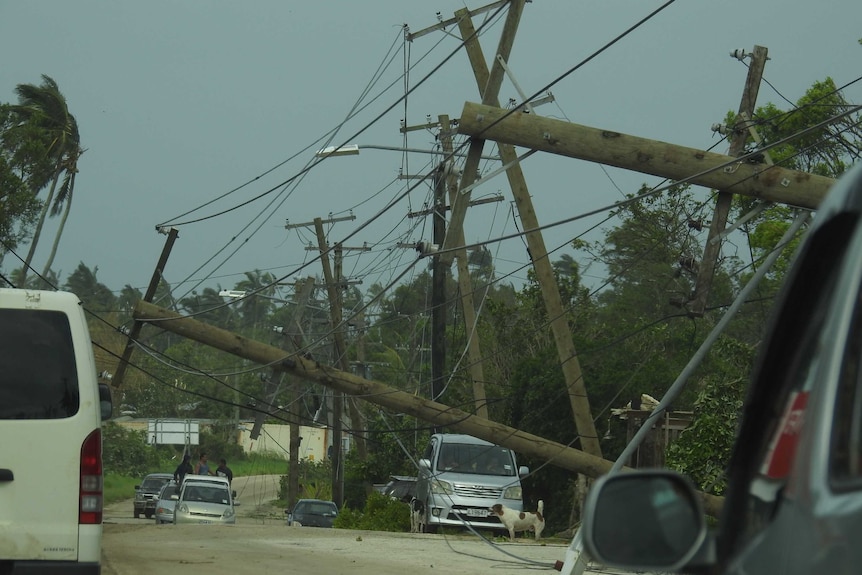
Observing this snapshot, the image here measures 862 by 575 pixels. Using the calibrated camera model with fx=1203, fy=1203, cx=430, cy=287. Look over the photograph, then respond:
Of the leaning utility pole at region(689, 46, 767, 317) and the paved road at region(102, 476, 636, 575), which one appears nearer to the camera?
the leaning utility pole at region(689, 46, 767, 317)

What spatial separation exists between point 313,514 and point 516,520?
11859mm

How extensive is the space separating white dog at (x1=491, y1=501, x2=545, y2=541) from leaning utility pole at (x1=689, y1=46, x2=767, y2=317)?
33.4 feet

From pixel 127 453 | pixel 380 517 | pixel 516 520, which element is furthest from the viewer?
pixel 127 453

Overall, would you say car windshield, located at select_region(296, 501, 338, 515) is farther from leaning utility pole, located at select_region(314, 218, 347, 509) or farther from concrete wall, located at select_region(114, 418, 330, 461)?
concrete wall, located at select_region(114, 418, 330, 461)

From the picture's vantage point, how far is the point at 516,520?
2277 centimetres

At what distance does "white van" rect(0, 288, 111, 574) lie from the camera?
6594 millimetres

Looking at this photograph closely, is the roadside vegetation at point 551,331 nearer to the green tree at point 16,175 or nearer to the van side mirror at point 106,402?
the green tree at point 16,175

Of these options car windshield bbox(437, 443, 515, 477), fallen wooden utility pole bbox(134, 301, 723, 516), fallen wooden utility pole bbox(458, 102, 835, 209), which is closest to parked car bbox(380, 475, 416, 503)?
car windshield bbox(437, 443, 515, 477)

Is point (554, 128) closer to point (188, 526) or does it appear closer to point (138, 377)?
point (188, 526)

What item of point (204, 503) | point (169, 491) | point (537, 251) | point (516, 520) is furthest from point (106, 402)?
point (169, 491)

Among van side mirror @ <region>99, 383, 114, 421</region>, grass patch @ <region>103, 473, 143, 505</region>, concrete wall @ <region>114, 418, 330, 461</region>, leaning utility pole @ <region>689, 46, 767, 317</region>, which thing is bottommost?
grass patch @ <region>103, 473, 143, 505</region>

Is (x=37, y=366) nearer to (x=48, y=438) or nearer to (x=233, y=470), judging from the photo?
(x=48, y=438)

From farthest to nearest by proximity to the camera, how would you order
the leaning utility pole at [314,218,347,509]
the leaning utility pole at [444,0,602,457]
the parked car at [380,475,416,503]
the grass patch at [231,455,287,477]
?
the grass patch at [231,455,287,477], the parked car at [380,475,416,503], the leaning utility pole at [314,218,347,509], the leaning utility pole at [444,0,602,457]

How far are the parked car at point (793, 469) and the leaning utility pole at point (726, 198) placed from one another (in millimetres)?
10257
